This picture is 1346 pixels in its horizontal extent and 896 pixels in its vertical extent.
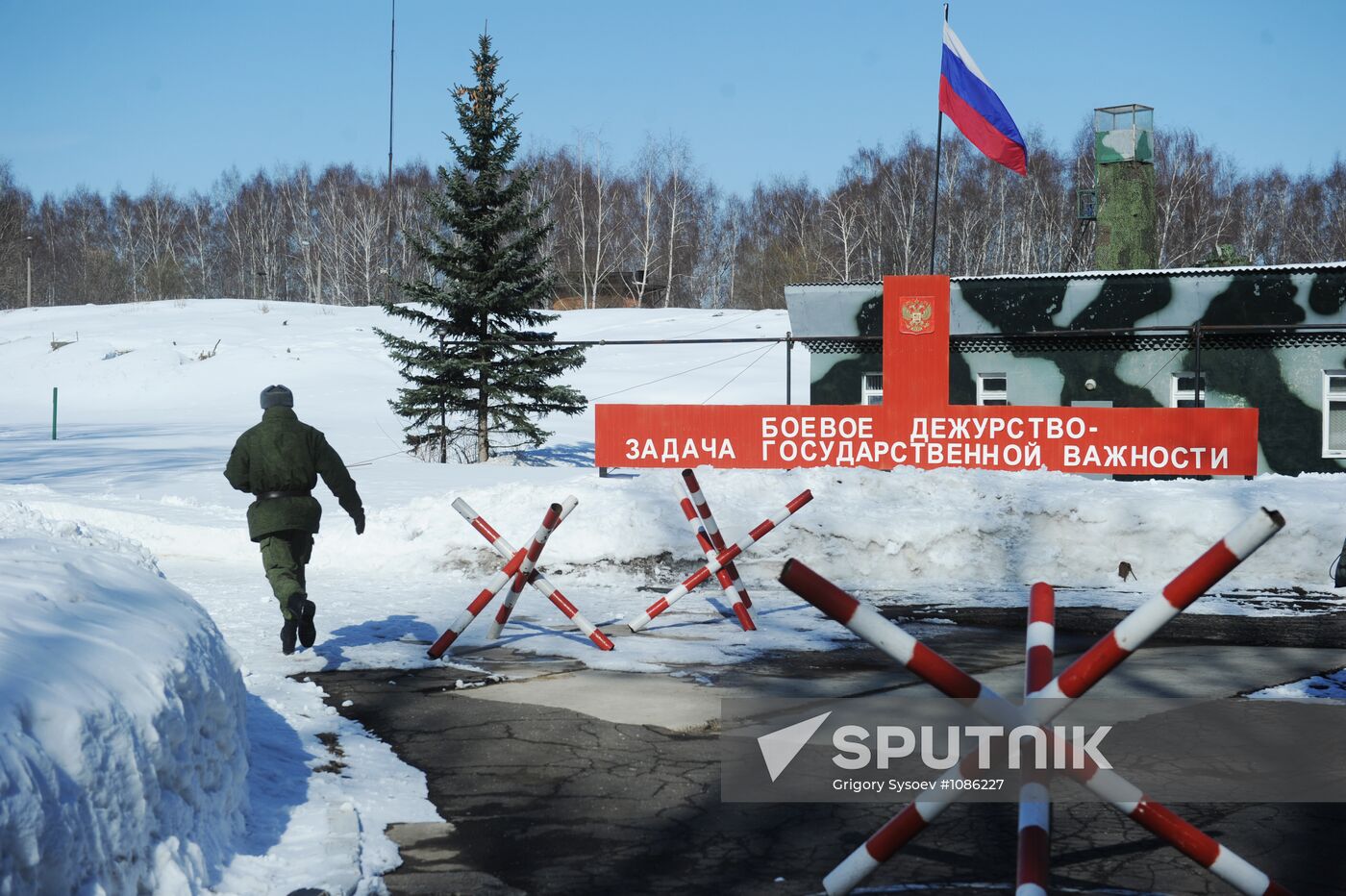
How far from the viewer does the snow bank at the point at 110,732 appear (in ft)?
9.89

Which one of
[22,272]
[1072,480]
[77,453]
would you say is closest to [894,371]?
[1072,480]

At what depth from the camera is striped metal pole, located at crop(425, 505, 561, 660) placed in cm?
845

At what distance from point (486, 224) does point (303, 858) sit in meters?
24.4

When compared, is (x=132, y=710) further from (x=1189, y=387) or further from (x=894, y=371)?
(x=1189, y=387)

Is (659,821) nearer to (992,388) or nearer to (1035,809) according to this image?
(1035,809)

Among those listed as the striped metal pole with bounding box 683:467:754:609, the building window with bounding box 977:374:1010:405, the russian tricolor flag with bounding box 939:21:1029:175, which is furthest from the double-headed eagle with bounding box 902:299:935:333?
the striped metal pole with bounding box 683:467:754:609

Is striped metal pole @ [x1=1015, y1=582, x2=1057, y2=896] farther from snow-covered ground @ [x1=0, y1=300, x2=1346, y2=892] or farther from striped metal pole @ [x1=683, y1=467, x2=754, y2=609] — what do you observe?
striped metal pole @ [x1=683, y1=467, x2=754, y2=609]

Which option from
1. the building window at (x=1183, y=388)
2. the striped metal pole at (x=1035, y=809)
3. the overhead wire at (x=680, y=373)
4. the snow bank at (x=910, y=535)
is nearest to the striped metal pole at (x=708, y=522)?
the snow bank at (x=910, y=535)

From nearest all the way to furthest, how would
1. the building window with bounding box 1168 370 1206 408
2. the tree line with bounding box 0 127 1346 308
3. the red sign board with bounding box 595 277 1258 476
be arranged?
the red sign board with bounding box 595 277 1258 476, the building window with bounding box 1168 370 1206 408, the tree line with bounding box 0 127 1346 308

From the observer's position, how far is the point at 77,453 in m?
23.4

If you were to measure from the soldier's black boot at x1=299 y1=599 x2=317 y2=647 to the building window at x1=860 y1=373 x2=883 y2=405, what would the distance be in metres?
19.7

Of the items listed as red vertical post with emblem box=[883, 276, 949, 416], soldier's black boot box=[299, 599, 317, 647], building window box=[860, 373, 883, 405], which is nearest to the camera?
soldier's black boot box=[299, 599, 317, 647]

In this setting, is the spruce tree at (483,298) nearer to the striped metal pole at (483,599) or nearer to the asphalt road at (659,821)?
the striped metal pole at (483,599)

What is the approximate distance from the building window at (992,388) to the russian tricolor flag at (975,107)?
422 cm
